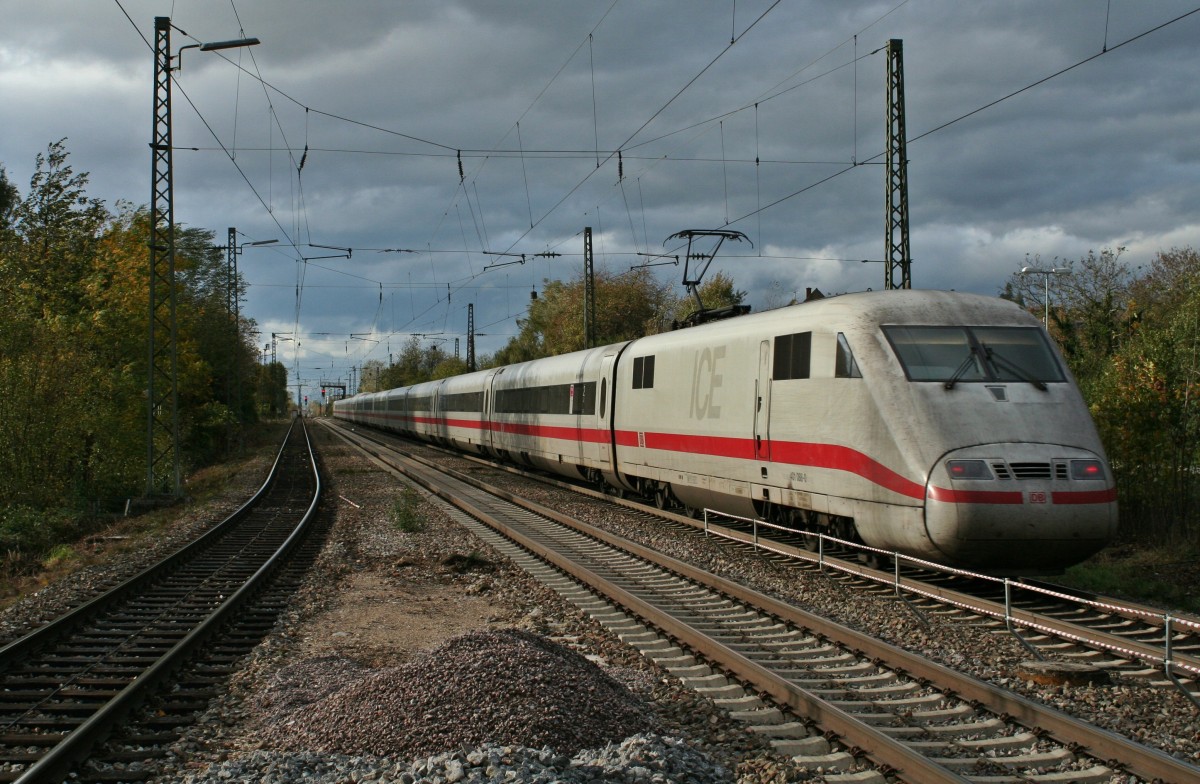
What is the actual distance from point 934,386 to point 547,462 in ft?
51.5

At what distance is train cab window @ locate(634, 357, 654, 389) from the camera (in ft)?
55.1

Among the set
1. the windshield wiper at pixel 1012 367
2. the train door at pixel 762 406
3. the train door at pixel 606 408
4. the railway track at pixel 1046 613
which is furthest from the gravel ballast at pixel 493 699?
the train door at pixel 606 408

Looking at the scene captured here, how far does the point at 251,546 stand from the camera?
48.8 ft

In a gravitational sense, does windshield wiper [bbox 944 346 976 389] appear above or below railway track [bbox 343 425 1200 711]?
above

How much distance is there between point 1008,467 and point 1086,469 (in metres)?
0.76

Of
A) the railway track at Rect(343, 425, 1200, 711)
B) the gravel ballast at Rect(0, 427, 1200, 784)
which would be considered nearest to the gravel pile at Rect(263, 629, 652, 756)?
the gravel ballast at Rect(0, 427, 1200, 784)

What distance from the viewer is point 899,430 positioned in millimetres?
9555

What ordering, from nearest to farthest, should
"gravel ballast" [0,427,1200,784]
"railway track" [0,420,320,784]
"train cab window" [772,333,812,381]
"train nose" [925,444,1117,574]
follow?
"gravel ballast" [0,427,1200,784], "railway track" [0,420,320,784], "train nose" [925,444,1117,574], "train cab window" [772,333,812,381]

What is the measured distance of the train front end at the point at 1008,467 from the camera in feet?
28.8

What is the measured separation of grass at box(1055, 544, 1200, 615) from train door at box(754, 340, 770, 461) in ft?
12.0

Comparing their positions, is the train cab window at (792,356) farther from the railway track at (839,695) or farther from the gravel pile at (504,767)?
the gravel pile at (504,767)

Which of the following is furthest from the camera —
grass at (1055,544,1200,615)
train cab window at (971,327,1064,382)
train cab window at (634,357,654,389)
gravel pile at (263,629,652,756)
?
train cab window at (634,357,654,389)

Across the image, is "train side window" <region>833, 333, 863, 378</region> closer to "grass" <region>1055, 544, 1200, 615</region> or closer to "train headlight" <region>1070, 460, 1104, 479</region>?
"train headlight" <region>1070, 460, 1104, 479</region>

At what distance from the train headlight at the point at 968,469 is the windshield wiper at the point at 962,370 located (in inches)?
39.0
